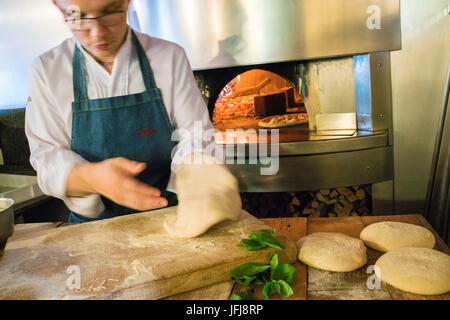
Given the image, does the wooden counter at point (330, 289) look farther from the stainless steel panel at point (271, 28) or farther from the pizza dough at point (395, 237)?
the stainless steel panel at point (271, 28)

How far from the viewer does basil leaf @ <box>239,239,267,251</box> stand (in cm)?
81

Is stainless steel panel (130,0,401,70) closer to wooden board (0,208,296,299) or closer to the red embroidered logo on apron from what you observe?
the red embroidered logo on apron

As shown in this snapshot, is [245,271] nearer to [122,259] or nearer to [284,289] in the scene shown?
[284,289]

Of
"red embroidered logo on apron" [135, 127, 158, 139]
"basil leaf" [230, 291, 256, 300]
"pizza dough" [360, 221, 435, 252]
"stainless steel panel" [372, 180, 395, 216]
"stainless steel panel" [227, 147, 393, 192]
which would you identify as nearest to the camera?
"basil leaf" [230, 291, 256, 300]

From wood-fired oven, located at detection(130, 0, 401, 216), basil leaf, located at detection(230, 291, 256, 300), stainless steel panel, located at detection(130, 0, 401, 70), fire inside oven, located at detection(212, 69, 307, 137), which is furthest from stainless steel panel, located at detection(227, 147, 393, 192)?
basil leaf, located at detection(230, 291, 256, 300)

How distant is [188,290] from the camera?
0.76m

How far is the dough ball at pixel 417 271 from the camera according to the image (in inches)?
28.1

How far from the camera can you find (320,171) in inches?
65.1

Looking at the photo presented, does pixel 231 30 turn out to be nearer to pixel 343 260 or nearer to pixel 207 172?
pixel 207 172

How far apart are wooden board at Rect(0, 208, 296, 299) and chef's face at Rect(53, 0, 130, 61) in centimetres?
43

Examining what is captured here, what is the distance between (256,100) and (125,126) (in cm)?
104

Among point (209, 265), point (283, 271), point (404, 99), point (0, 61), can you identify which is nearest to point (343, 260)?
point (283, 271)

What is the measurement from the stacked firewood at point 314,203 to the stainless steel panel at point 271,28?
25.2 inches
